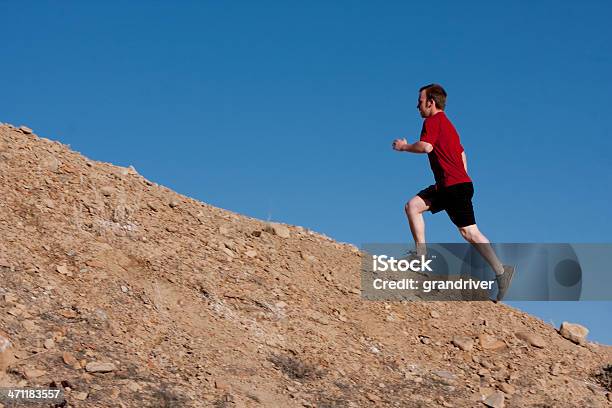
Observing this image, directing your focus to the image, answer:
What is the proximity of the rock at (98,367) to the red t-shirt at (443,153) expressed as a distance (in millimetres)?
5104

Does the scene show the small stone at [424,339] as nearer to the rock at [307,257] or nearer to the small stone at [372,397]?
the small stone at [372,397]

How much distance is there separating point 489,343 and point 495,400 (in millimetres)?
1341

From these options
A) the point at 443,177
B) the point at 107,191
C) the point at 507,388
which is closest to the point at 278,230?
the point at 107,191

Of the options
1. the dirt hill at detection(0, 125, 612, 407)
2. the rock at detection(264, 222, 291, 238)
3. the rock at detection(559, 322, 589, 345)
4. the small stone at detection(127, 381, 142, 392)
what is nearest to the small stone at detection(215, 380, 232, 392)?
the dirt hill at detection(0, 125, 612, 407)

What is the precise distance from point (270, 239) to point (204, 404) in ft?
15.0

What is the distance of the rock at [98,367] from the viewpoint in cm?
793

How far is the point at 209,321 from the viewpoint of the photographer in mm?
9453

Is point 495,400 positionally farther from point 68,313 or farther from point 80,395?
point 68,313

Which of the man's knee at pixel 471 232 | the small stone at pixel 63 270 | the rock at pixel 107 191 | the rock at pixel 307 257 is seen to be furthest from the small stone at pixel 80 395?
the man's knee at pixel 471 232

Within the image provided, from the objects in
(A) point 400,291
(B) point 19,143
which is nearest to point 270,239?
(A) point 400,291

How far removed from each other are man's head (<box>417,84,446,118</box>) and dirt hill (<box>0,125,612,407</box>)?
2.77m

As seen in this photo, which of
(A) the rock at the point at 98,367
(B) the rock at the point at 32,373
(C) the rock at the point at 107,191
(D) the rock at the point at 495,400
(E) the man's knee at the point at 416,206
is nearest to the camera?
(B) the rock at the point at 32,373

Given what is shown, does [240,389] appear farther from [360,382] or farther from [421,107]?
[421,107]

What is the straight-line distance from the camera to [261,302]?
10188 millimetres
